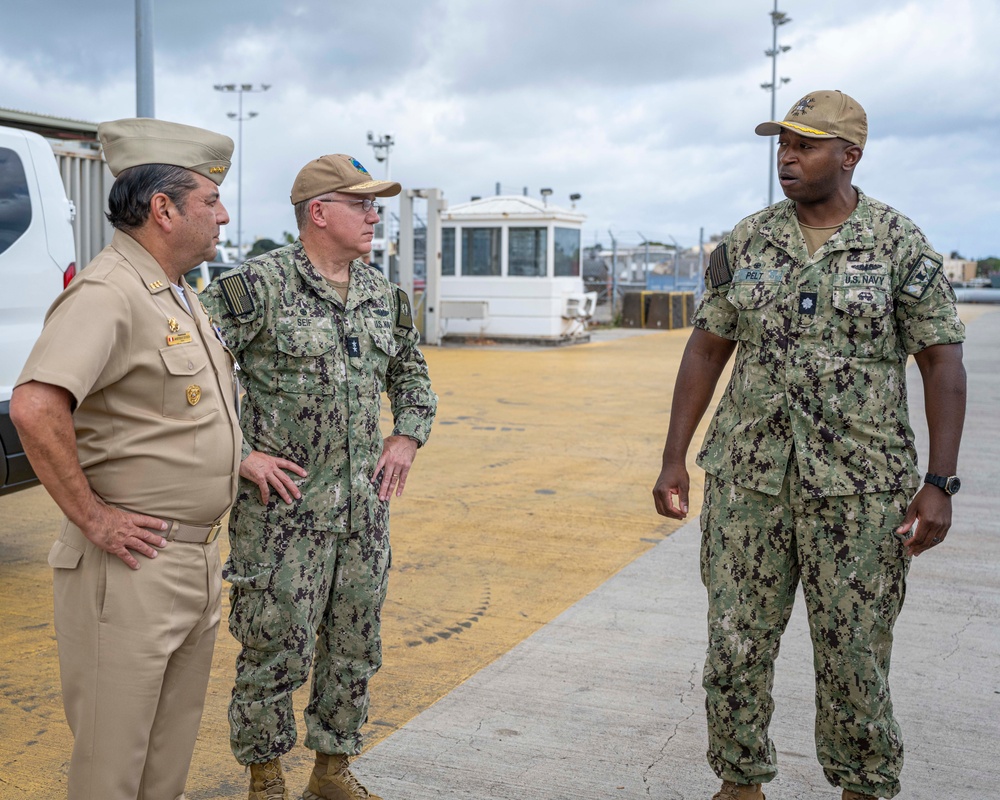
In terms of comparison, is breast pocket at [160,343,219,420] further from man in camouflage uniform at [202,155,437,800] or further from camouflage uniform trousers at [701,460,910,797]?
camouflage uniform trousers at [701,460,910,797]

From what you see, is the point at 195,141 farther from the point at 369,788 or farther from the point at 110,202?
the point at 369,788

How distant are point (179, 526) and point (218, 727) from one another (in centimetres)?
164

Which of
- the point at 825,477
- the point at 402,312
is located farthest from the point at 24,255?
the point at 825,477

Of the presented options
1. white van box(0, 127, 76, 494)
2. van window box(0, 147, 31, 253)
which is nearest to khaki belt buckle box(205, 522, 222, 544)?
white van box(0, 127, 76, 494)

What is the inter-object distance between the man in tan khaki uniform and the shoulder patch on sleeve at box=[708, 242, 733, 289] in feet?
4.62

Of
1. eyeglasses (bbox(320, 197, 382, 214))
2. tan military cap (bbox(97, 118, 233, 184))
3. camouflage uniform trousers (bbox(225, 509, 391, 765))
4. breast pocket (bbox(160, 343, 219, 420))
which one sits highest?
tan military cap (bbox(97, 118, 233, 184))

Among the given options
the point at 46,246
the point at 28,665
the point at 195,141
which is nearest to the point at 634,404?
the point at 46,246

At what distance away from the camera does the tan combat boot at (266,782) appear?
121 inches

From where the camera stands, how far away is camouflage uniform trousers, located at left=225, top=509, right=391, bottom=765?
3012 millimetres

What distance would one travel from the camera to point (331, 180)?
313cm

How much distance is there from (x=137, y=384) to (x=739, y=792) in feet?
6.53

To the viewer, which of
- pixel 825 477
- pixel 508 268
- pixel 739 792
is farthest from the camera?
pixel 508 268

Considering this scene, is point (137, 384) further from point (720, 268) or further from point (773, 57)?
point (773, 57)

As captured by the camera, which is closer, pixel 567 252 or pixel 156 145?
pixel 156 145
